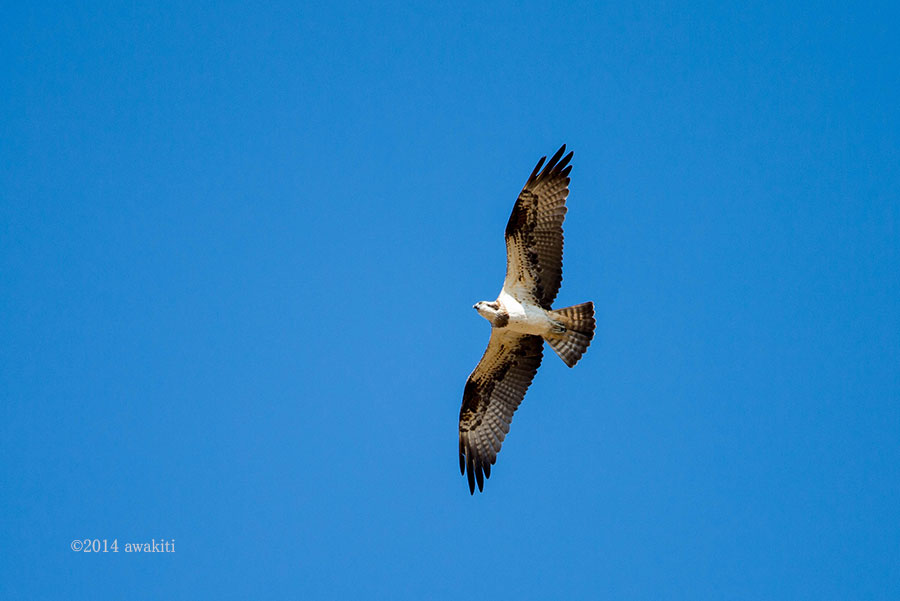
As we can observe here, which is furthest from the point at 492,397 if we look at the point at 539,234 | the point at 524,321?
the point at 539,234

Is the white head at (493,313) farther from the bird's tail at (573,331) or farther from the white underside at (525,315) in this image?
the bird's tail at (573,331)

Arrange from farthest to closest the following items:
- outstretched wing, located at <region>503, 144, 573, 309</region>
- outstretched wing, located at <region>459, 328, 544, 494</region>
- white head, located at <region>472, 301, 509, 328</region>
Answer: outstretched wing, located at <region>459, 328, 544, 494</region> → white head, located at <region>472, 301, 509, 328</region> → outstretched wing, located at <region>503, 144, 573, 309</region>

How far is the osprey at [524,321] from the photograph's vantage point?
11633 mm

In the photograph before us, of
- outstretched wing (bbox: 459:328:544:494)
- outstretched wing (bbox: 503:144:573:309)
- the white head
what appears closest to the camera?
outstretched wing (bbox: 503:144:573:309)

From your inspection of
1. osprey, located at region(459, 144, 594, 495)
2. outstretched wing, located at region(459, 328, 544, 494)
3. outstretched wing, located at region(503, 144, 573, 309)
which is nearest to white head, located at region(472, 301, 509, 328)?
osprey, located at region(459, 144, 594, 495)

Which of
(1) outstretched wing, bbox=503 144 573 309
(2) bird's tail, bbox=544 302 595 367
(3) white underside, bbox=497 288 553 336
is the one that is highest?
(1) outstretched wing, bbox=503 144 573 309

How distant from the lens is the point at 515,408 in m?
12.8

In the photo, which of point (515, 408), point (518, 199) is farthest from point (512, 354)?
point (518, 199)

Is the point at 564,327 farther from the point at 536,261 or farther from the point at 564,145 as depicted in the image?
the point at 564,145

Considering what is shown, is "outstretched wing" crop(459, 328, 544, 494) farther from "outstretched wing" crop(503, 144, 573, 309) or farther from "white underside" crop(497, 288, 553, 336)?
"outstretched wing" crop(503, 144, 573, 309)

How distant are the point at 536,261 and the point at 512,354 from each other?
57.8 inches

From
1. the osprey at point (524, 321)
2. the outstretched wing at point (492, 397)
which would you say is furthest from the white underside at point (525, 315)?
the outstretched wing at point (492, 397)

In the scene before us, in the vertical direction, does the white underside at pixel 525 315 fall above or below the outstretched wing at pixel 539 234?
below

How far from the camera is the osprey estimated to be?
11.6m
